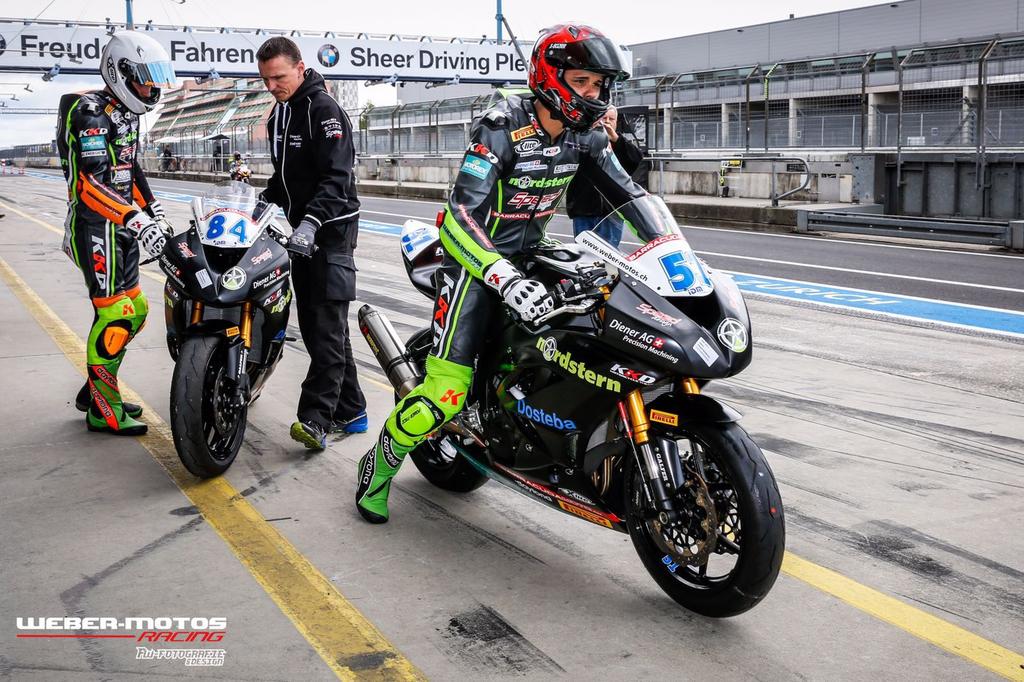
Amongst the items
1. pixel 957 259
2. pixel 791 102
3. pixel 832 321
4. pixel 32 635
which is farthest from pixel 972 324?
pixel 791 102

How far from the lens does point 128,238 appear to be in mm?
5887

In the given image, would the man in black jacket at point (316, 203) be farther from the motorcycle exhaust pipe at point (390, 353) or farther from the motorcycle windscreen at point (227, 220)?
the motorcycle exhaust pipe at point (390, 353)

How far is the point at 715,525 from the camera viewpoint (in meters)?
3.39

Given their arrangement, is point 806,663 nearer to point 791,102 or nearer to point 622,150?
point 622,150

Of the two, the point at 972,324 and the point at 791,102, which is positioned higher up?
the point at 791,102

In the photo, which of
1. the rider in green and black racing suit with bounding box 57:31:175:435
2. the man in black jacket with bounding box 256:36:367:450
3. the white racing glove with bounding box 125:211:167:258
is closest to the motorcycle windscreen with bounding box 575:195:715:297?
the man in black jacket with bounding box 256:36:367:450

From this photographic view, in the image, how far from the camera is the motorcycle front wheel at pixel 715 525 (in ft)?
10.8

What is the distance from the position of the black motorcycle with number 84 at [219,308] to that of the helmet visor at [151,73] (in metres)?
0.86

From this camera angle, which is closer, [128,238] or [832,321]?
[128,238]

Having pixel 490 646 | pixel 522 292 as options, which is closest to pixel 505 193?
pixel 522 292

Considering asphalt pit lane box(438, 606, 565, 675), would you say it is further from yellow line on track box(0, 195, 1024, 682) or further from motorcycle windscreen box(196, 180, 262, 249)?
motorcycle windscreen box(196, 180, 262, 249)

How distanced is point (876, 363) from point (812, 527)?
372 cm

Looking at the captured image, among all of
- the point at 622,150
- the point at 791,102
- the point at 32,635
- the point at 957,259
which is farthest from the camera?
the point at 791,102

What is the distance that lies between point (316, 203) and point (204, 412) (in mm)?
1219
